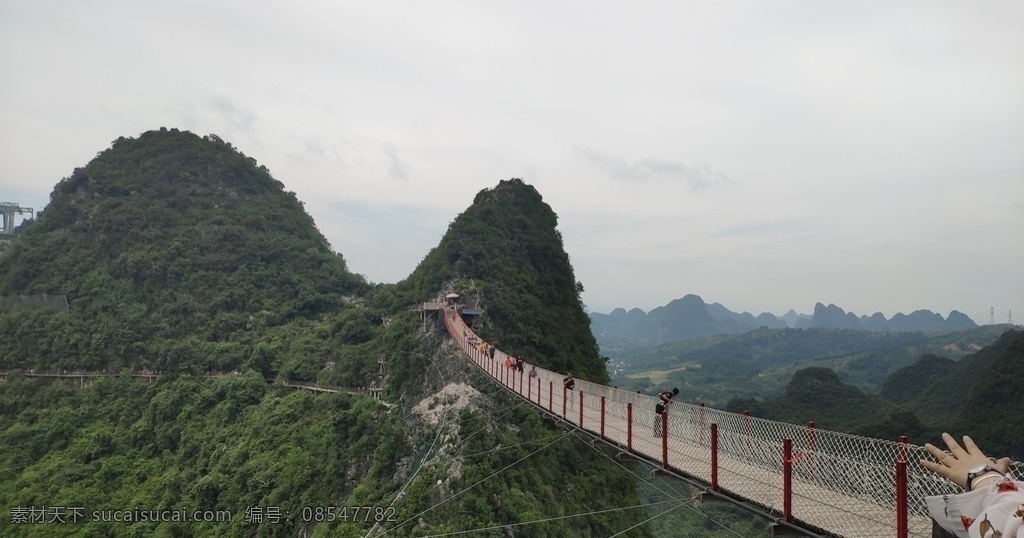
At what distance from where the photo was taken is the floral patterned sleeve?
1505 mm

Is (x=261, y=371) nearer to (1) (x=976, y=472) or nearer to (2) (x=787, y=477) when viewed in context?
(2) (x=787, y=477)

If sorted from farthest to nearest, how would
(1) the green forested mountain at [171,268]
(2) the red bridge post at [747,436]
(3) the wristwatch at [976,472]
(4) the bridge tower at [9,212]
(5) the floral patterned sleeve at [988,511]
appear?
1. (4) the bridge tower at [9,212]
2. (1) the green forested mountain at [171,268]
3. (2) the red bridge post at [747,436]
4. (3) the wristwatch at [976,472]
5. (5) the floral patterned sleeve at [988,511]

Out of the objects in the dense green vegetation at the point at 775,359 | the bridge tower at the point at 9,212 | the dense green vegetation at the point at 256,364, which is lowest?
the dense green vegetation at the point at 775,359

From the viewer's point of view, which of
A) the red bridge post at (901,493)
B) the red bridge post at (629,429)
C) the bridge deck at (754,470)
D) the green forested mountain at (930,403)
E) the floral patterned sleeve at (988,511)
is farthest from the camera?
the green forested mountain at (930,403)

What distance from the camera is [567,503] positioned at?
55.3ft

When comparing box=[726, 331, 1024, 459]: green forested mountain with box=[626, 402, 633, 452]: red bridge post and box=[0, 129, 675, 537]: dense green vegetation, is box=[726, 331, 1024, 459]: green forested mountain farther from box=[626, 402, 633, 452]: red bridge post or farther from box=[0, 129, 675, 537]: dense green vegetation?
box=[626, 402, 633, 452]: red bridge post

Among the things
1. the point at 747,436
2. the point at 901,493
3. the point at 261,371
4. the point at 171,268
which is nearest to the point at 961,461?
the point at 901,493

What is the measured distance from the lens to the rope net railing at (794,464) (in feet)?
10.8

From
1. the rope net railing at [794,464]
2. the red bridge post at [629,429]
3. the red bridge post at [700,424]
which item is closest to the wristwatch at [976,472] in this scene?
the rope net railing at [794,464]

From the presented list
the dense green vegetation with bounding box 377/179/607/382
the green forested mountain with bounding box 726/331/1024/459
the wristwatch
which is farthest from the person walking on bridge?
the green forested mountain with bounding box 726/331/1024/459

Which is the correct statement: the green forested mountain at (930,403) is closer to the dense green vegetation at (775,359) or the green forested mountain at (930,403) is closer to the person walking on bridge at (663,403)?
the dense green vegetation at (775,359)

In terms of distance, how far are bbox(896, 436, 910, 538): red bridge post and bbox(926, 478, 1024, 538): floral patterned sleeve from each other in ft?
5.07

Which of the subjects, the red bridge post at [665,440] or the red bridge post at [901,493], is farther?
the red bridge post at [665,440]

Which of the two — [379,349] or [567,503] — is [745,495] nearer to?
[567,503]
